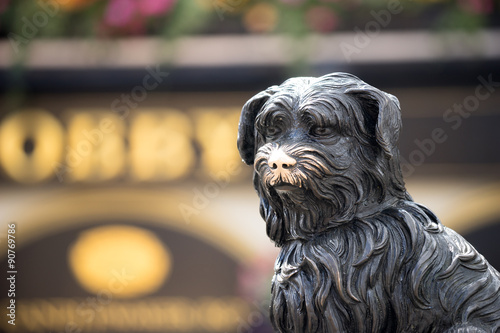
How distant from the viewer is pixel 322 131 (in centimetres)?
148

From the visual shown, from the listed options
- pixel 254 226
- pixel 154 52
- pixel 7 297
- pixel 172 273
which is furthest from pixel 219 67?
pixel 7 297

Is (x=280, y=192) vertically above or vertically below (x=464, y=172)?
below

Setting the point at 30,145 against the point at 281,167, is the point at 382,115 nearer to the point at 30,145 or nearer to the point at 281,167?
the point at 281,167

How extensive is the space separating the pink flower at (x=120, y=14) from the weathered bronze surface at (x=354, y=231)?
1.96 meters

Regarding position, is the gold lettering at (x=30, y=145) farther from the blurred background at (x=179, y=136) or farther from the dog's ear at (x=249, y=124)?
the dog's ear at (x=249, y=124)

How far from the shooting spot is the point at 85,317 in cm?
333

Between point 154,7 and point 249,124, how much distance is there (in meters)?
1.89

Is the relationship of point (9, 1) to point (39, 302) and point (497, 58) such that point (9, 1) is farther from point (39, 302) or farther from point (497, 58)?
point (497, 58)

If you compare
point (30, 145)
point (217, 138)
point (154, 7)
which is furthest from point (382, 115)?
point (30, 145)

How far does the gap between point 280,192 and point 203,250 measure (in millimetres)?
1915

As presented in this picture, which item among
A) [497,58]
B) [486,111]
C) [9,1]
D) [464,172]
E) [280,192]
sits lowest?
[280,192]

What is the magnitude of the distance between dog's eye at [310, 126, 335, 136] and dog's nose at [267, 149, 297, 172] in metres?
0.08

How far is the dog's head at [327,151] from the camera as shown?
1.46 m

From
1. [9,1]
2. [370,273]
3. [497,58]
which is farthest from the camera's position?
[9,1]
